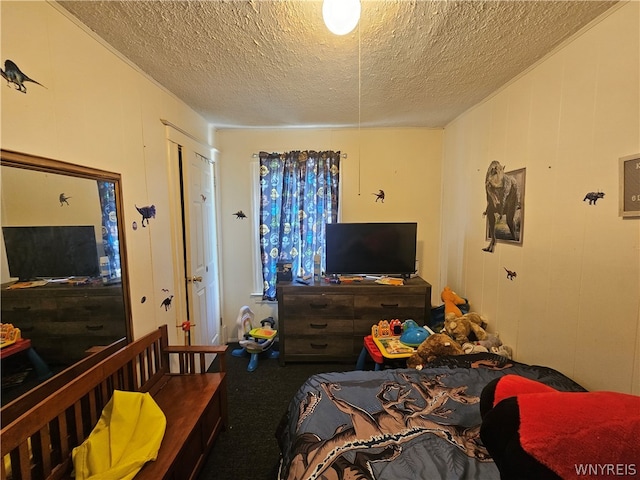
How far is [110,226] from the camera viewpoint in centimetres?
153

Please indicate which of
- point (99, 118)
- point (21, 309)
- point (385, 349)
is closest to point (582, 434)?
point (385, 349)

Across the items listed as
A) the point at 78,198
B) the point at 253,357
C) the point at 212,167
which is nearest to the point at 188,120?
the point at 212,167

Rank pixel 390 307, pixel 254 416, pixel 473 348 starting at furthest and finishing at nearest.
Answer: pixel 390 307, pixel 254 416, pixel 473 348

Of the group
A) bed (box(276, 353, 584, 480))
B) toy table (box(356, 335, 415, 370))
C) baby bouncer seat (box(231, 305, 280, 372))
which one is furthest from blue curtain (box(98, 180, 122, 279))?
toy table (box(356, 335, 415, 370))

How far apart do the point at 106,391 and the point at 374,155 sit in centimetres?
303

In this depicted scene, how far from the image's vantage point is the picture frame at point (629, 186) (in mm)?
1163

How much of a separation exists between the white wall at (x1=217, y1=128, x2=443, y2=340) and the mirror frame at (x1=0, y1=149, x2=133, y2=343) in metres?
1.65

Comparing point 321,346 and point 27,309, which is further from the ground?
point 27,309

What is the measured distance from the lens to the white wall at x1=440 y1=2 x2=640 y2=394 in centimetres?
122

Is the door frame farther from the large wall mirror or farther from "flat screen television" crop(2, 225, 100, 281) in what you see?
"flat screen television" crop(2, 225, 100, 281)

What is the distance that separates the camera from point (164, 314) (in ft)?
6.79

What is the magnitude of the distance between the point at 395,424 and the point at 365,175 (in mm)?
2504

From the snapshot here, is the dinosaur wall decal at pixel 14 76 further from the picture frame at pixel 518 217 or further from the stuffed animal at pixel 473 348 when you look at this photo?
the stuffed animal at pixel 473 348

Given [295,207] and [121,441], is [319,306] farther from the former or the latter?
[121,441]
